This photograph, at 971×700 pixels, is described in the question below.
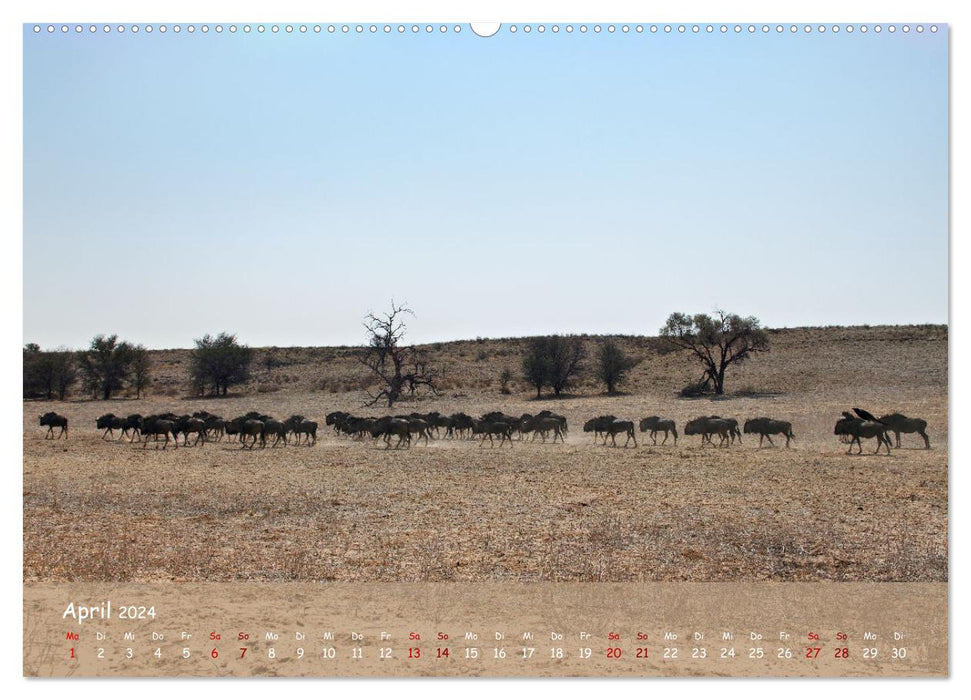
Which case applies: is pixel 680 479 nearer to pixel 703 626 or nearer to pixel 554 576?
pixel 554 576

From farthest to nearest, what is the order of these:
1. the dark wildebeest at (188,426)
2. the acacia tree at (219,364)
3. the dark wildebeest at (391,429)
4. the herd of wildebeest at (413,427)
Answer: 1. the acacia tree at (219,364)
2. the dark wildebeest at (188,426)
3. the dark wildebeest at (391,429)
4. the herd of wildebeest at (413,427)

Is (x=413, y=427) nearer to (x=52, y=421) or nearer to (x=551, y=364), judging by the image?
(x=52, y=421)

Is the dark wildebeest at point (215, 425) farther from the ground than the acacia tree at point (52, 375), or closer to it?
closer to it

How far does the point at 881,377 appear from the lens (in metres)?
45.8

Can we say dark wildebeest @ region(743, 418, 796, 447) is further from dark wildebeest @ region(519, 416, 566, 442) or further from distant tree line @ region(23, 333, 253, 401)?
distant tree line @ region(23, 333, 253, 401)

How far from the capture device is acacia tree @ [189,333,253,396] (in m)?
62.0

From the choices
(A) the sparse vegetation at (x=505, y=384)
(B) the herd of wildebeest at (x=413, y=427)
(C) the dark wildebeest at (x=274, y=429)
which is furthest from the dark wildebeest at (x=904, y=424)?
(A) the sparse vegetation at (x=505, y=384)

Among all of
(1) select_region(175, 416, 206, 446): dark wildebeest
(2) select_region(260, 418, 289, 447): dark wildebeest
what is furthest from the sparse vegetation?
(1) select_region(175, 416, 206, 446): dark wildebeest

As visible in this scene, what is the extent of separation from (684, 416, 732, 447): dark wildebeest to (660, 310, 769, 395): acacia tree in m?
21.9

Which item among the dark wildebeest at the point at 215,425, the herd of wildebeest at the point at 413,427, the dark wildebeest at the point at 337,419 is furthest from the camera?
the dark wildebeest at the point at 337,419

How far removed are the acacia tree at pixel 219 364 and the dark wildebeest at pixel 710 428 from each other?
38826 mm

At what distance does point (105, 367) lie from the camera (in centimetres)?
5712

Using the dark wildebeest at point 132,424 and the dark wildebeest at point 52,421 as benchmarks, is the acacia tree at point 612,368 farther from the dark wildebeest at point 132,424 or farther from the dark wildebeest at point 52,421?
the dark wildebeest at point 52,421

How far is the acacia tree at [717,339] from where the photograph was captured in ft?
183
